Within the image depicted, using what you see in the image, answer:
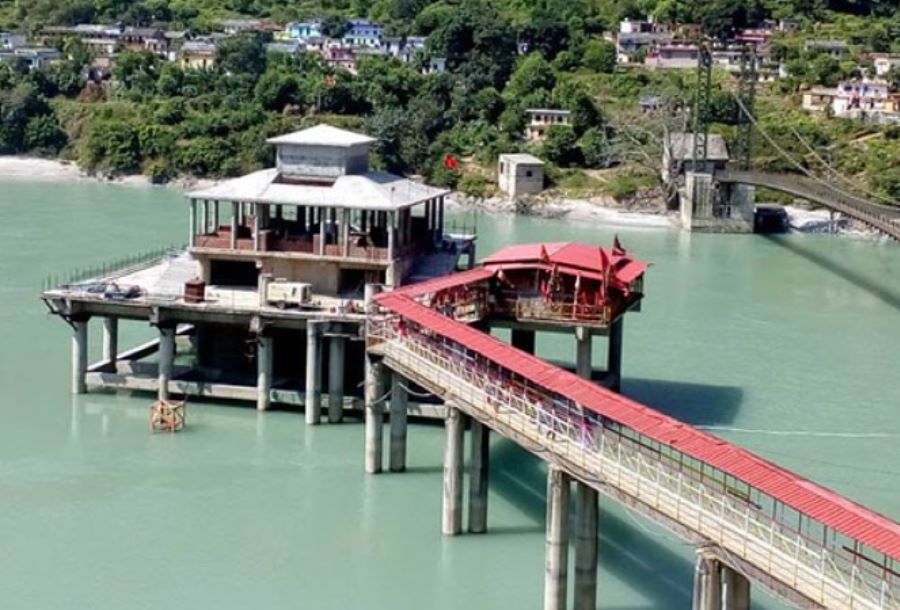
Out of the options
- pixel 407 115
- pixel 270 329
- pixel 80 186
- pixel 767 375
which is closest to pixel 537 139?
pixel 407 115

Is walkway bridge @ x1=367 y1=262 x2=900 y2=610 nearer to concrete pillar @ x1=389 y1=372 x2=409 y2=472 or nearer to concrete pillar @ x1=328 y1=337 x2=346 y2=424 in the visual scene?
concrete pillar @ x1=389 y1=372 x2=409 y2=472

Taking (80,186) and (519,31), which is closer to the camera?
(80,186)

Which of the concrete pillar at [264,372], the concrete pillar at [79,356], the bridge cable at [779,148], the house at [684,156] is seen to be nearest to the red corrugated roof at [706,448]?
the concrete pillar at [264,372]

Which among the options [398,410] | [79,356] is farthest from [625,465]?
[79,356]

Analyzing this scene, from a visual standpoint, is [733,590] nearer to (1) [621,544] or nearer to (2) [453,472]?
(1) [621,544]

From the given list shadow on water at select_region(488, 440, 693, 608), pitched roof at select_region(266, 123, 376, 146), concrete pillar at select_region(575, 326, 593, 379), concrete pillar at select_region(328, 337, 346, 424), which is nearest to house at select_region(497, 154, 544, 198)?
pitched roof at select_region(266, 123, 376, 146)

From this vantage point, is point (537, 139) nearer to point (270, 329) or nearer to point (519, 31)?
point (519, 31)
